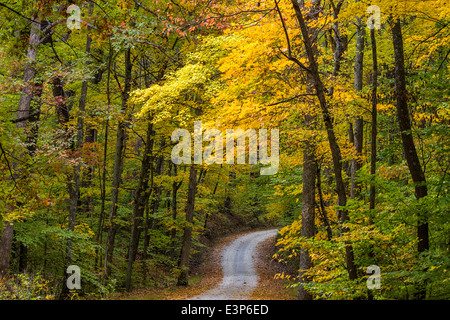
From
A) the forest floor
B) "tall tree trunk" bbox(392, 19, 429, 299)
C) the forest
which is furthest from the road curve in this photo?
"tall tree trunk" bbox(392, 19, 429, 299)

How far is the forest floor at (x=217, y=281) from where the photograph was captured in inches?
523

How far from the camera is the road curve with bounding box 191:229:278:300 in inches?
529

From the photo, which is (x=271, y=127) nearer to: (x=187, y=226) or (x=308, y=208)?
(x=308, y=208)

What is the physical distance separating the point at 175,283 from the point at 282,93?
11.4m

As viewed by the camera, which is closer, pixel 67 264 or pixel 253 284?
pixel 67 264

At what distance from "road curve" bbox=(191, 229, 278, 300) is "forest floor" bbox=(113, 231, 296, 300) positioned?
30cm

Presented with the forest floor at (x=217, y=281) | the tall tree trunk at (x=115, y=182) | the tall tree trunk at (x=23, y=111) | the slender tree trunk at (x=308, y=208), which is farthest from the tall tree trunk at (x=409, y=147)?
the tall tree trunk at (x=115, y=182)

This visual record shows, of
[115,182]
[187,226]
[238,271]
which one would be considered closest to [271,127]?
[115,182]

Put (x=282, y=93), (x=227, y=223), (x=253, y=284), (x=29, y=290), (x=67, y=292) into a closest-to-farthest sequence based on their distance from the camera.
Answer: (x=29, y=290)
(x=282, y=93)
(x=67, y=292)
(x=253, y=284)
(x=227, y=223)

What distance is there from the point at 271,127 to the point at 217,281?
11.4m

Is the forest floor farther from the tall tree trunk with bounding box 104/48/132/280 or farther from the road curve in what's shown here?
the tall tree trunk with bounding box 104/48/132/280

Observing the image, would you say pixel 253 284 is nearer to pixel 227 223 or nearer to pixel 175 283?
pixel 175 283

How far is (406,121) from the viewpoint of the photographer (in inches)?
235
